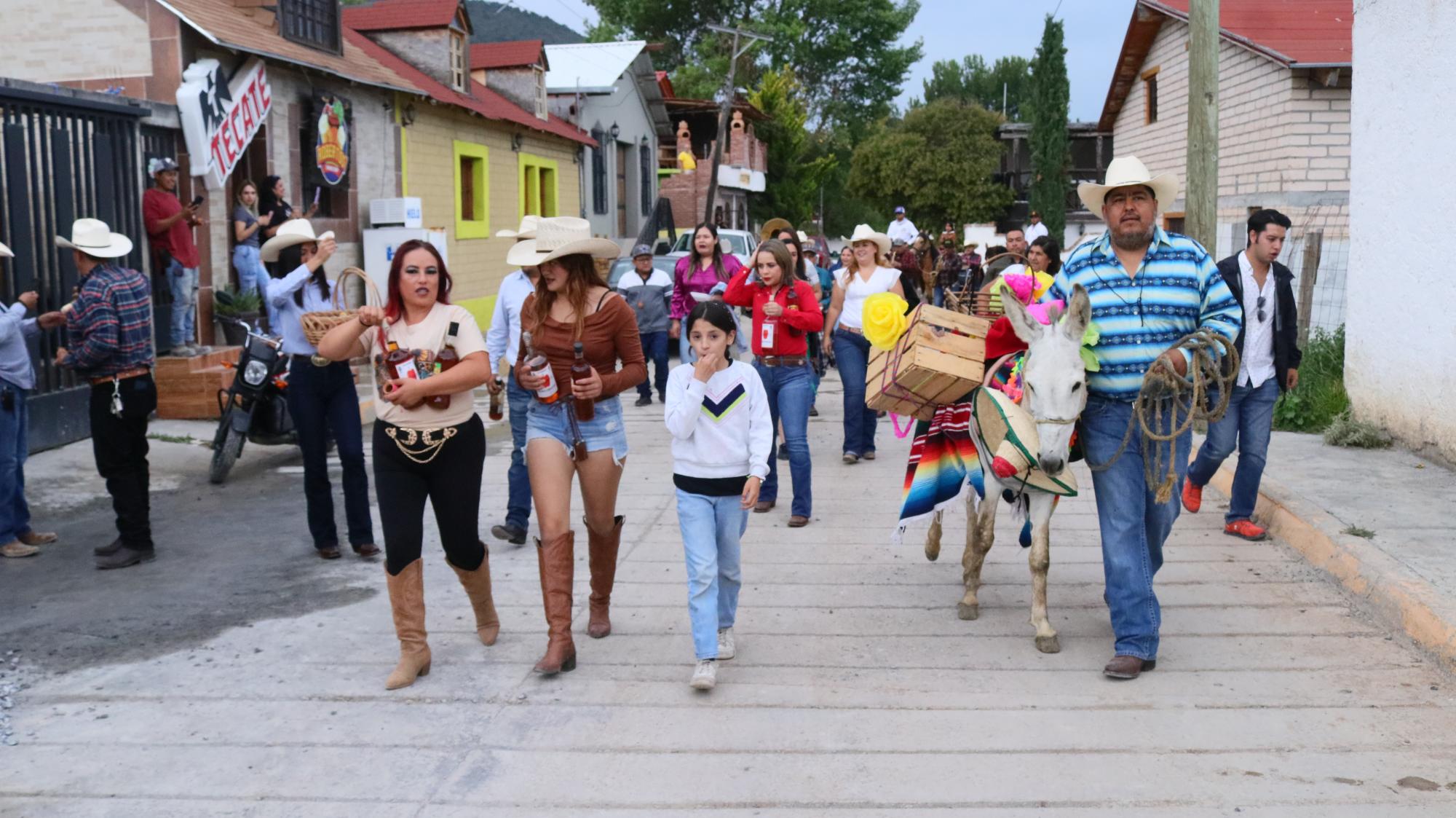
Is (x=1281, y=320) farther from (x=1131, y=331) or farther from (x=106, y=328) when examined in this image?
(x=106, y=328)

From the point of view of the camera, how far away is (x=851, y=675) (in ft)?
18.5

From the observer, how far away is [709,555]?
18.1ft

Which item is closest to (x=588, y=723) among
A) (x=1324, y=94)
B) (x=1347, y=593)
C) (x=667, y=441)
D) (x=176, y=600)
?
(x=176, y=600)

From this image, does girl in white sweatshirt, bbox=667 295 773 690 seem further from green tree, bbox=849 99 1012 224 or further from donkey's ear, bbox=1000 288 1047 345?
green tree, bbox=849 99 1012 224

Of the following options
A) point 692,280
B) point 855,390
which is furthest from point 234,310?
point 855,390

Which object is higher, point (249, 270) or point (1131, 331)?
point (249, 270)

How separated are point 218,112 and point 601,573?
9.51 metres

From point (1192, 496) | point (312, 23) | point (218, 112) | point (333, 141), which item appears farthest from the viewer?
point (312, 23)

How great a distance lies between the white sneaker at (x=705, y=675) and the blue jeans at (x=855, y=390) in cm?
509

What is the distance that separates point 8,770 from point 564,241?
2948mm

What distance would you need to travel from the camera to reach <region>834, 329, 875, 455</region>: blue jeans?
10516 mm

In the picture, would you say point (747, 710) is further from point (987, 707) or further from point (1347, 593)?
point (1347, 593)

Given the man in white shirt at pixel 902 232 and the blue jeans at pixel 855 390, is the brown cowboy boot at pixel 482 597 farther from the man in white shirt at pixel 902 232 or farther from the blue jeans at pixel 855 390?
the man in white shirt at pixel 902 232

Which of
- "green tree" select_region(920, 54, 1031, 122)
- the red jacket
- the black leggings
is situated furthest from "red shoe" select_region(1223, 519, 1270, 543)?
"green tree" select_region(920, 54, 1031, 122)
